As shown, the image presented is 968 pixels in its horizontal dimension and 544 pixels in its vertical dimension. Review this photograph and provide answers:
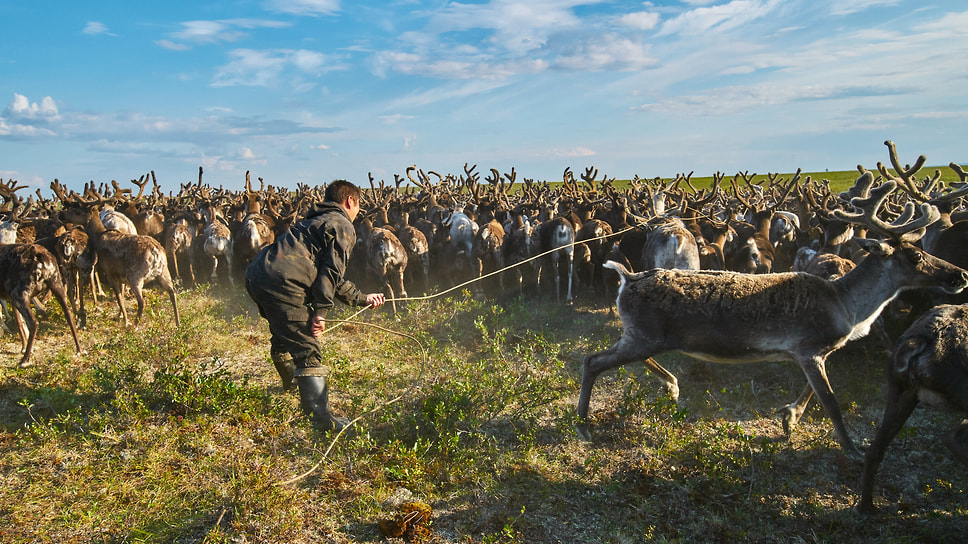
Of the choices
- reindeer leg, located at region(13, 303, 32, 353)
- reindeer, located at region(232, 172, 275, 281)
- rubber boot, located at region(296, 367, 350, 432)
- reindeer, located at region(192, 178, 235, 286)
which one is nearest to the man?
rubber boot, located at region(296, 367, 350, 432)

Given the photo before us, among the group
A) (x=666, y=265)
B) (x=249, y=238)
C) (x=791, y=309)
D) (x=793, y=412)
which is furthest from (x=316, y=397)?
(x=249, y=238)

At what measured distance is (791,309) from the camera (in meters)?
5.81

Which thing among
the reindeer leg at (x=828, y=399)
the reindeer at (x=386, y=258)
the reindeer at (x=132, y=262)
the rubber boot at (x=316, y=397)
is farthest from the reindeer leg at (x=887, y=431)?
the reindeer at (x=132, y=262)

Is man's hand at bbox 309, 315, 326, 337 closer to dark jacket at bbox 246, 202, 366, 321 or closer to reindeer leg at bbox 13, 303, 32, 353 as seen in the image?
dark jacket at bbox 246, 202, 366, 321

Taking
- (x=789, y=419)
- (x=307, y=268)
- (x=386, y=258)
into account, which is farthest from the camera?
(x=386, y=258)

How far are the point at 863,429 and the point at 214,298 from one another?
1195 centimetres

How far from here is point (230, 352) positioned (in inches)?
341

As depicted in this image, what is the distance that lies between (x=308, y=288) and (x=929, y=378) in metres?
5.69

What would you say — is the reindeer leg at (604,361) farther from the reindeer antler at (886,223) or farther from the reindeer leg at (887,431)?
the reindeer antler at (886,223)

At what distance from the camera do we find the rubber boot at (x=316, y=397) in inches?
239

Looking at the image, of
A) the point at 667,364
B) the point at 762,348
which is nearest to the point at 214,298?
the point at 667,364

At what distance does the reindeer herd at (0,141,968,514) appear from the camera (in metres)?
5.67

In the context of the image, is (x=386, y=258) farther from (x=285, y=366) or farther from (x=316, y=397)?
(x=316, y=397)

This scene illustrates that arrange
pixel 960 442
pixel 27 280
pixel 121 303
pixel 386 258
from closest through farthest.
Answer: pixel 960 442 < pixel 27 280 < pixel 121 303 < pixel 386 258
